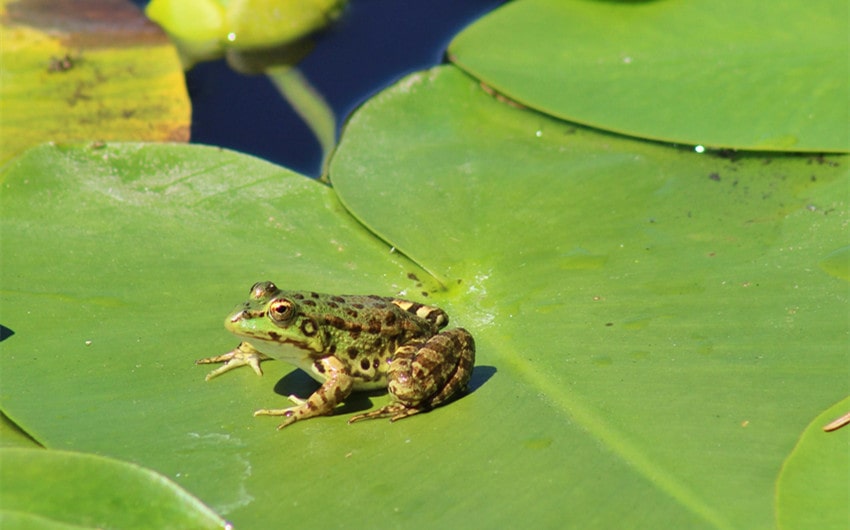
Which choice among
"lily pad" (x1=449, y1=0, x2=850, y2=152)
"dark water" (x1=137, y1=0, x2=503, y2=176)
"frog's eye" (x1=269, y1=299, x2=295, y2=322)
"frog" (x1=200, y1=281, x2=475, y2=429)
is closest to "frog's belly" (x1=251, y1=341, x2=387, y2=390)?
"frog" (x1=200, y1=281, x2=475, y2=429)

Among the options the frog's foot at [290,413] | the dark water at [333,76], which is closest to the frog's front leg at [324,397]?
the frog's foot at [290,413]

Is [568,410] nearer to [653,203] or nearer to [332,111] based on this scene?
[653,203]

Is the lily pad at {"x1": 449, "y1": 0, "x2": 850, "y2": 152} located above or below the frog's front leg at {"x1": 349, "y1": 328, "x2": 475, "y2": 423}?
above

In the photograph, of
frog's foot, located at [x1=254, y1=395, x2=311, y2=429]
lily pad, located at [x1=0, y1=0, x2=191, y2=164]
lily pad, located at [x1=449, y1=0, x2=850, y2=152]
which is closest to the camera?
frog's foot, located at [x1=254, y1=395, x2=311, y2=429]

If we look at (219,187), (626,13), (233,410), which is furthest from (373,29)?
(233,410)

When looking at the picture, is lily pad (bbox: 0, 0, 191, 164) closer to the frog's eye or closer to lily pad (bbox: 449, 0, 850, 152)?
lily pad (bbox: 449, 0, 850, 152)

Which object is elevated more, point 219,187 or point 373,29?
point 373,29

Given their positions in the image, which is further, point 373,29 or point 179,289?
point 373,29
